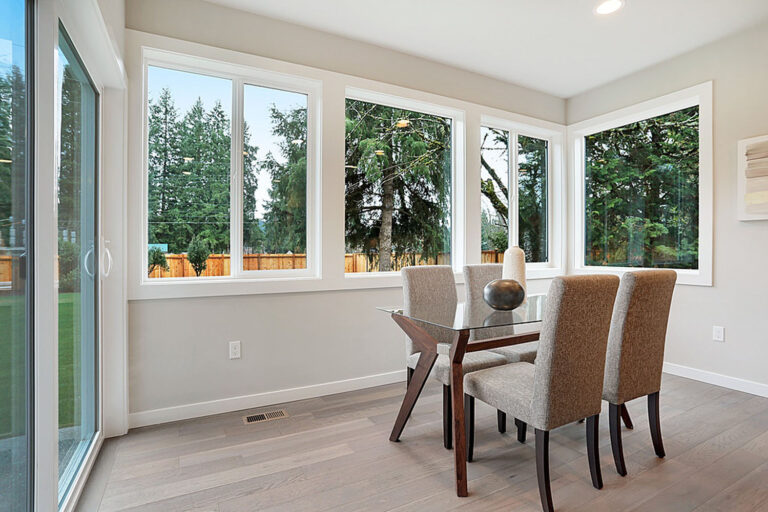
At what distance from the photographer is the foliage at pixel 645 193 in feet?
11.8

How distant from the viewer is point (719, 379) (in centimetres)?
329

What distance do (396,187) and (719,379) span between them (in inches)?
120

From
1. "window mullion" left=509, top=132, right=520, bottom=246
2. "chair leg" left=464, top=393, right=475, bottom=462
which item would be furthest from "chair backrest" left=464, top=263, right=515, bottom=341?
"window mullion" left=509, top=132, right=520, bottom=246

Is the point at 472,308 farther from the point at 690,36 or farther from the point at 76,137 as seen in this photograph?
the point at 690,36

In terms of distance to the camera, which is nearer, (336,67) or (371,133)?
(336,67)

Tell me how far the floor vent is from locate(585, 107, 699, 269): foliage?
3.52m

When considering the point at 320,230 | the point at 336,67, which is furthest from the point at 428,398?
the point at 336,67

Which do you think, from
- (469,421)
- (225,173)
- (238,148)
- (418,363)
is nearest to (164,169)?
(225,173)

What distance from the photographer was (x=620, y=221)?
4152mm

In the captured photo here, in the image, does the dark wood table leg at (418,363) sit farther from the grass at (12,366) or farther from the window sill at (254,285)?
the grass at (12,366)

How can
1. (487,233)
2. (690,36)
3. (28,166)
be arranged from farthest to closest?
(487,233)
(690,36)
(28,166)

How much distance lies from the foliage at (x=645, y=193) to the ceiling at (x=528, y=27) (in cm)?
67

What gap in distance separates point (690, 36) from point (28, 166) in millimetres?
4240

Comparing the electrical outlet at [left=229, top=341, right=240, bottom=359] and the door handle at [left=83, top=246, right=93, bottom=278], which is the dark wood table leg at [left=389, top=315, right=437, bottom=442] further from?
the door handle at [left=83, top=246, right=93, bottom=278]
